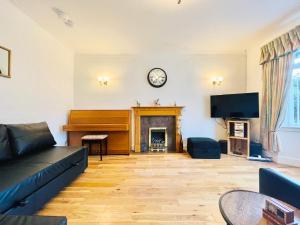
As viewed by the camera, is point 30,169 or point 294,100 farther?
point 294,100

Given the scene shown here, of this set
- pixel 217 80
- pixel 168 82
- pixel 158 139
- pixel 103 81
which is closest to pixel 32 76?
pixel 103 81

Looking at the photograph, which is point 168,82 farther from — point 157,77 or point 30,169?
point 30,169

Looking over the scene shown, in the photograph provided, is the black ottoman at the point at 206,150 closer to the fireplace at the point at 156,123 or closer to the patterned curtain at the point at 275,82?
the fireplace at the point at 156,123

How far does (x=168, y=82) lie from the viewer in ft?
16.2

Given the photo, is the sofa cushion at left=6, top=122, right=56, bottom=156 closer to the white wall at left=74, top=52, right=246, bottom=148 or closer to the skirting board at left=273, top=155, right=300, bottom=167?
the white wall at left=74, top=52, right=246, bottom=148

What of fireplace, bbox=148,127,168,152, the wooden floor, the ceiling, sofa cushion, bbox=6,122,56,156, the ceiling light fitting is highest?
the ceiling

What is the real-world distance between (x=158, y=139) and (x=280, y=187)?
3620 mm

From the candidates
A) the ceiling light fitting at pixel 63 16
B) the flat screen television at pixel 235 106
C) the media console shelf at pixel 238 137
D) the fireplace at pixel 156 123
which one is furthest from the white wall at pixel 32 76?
the media console shelf at pixel 238 137

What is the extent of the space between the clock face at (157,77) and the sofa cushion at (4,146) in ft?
11.0

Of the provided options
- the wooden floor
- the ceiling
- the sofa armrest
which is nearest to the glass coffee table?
the sofa armrest

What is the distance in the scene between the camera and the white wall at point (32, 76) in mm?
2721

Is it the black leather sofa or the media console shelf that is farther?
the media console shelf

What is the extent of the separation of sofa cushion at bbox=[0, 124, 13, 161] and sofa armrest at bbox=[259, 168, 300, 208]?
2765 millimetres

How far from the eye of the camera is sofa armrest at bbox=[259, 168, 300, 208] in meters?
1.31
